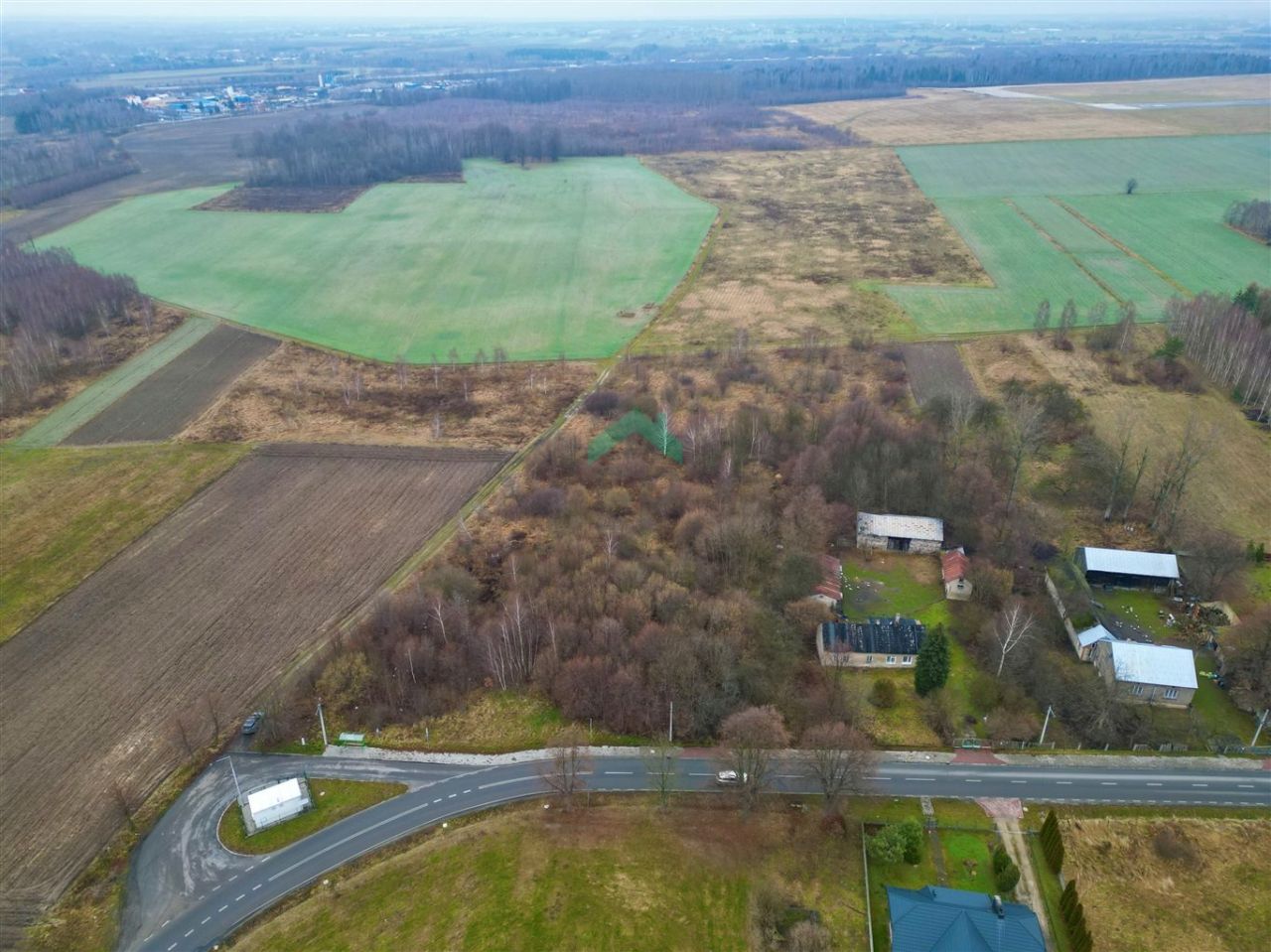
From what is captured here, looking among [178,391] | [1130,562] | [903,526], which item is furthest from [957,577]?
[178,391]

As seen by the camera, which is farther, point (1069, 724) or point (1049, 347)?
point (1049, 347)

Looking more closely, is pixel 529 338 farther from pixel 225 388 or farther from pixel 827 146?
pixel 827 146

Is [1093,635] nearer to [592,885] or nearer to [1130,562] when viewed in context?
[1130,562]

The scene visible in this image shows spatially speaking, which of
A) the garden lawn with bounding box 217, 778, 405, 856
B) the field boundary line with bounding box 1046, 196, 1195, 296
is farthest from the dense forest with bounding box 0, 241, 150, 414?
the field boundary line with bounding box 1046, 196, 1195, 296

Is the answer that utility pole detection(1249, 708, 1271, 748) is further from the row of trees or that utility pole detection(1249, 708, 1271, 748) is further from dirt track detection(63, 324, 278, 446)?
dirt track detection(63, 324, 278, 446)

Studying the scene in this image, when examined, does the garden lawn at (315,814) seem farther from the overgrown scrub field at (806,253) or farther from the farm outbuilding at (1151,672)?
the overgrown scrub field at (806,253)

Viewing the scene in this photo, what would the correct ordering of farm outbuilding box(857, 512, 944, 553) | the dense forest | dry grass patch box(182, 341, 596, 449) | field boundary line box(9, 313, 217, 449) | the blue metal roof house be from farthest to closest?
the dense forest, dry grass patch box(182, 341, 596, 449), field boundary line box(9, 313, 217, 449), farm outbuilding box(857, 512, 944, 553), the blue metal roof house

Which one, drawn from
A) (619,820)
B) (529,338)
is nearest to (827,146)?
(529,338)

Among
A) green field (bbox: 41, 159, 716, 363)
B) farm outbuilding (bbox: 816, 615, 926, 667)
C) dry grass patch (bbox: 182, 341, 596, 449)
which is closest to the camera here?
farm outbuilding (bbox: 816, 615, 926, 667)
